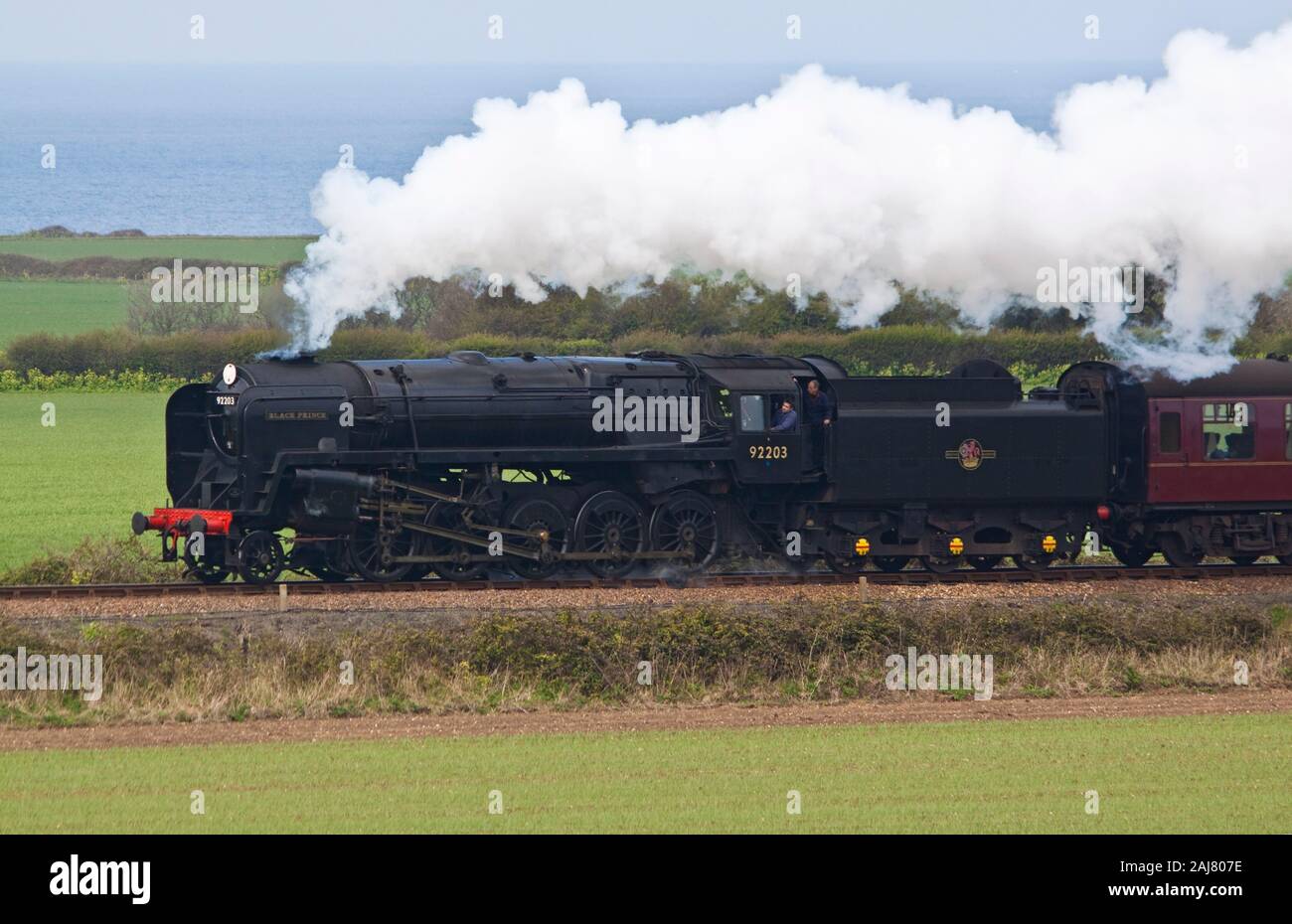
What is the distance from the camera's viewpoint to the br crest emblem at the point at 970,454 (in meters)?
25.7

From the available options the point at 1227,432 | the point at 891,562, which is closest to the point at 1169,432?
the point at 1227,432

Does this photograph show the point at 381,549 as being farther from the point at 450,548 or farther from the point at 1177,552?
the point at 1177,552

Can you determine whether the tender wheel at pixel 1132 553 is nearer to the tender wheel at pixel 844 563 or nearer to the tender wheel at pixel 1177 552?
the tender wheel at pixel 1177 552

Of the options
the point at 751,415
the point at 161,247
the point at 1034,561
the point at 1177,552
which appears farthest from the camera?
the point at 161,247

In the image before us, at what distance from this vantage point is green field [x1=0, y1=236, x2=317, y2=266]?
109m

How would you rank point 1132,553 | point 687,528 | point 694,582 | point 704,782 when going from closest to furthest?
point 704,782
point 694,582
point 687,528
point 1132,553

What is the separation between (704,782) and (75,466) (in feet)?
109

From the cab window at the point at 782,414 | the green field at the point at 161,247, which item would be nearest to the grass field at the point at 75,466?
the cab window at the point at 782,414

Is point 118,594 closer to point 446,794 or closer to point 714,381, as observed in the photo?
point 714,381

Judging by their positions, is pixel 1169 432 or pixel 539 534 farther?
pixel 1169 432

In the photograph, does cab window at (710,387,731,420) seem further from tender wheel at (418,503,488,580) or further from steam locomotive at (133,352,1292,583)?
tender wheel at (418,503,488,580)

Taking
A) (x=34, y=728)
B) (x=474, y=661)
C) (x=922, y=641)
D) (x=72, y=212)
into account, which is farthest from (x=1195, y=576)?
(x=72, y=212)

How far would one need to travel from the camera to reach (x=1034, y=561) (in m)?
26.8

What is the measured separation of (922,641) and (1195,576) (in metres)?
7.71
